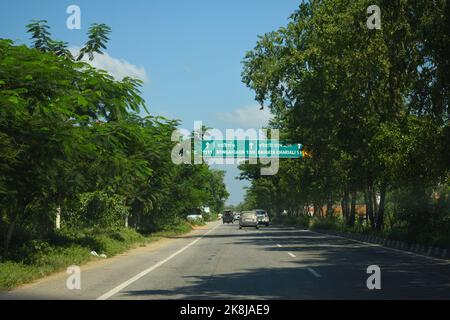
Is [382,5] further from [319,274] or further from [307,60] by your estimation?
[307,60]

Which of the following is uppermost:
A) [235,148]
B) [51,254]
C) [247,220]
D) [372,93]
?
[372,93]

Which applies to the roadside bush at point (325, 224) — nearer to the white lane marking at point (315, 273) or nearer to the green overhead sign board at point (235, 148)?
the green overhead sign board at point (235, 148)

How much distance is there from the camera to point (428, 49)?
16234 mm

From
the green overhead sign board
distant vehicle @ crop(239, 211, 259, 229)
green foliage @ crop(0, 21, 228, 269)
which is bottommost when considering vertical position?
distant vehicle @ crop(239, 211, 259, 229)

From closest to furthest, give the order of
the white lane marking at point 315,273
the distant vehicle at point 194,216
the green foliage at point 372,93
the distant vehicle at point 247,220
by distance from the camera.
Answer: the white lane marking at point 315,273
the green foliage at point 372,93
the distant vehicle at point 247,220
the distant vehicle at point 194,216

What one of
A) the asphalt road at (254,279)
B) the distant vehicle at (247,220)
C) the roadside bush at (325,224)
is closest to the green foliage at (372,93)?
the asphalt road at (254,279)

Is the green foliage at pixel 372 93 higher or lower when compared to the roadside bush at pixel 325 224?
higher

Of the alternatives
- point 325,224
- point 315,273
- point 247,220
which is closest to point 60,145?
point 315,273

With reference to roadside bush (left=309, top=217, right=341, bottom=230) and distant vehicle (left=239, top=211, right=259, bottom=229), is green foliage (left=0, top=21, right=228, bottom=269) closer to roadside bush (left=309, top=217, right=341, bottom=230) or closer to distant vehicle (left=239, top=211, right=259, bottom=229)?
roadside bush (left=309, top=217, right=341, bottom=230)

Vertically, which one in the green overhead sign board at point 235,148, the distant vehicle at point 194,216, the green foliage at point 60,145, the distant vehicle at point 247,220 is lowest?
the distant vehicle at point 194,216

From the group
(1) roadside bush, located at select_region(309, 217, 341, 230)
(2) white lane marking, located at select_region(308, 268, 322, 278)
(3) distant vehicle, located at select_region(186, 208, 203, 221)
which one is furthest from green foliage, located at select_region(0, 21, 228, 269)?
(3) distant vehicle, located at select_region(186, 208, 203, 221)

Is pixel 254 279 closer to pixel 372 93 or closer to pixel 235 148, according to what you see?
pixel 372 93

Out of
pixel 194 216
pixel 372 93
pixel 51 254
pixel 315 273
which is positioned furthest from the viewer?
pixel 194 216
